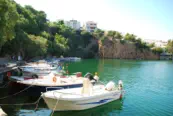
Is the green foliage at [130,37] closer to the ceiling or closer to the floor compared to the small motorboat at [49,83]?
closer to the ceiling

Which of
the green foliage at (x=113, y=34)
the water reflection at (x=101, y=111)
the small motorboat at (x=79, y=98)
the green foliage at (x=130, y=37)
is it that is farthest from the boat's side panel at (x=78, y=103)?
the green foliage at (x=130, y=37)

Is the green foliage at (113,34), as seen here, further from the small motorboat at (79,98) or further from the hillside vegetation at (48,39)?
the small motorboat at (79,98)

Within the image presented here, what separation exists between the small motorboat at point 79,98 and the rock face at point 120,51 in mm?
96831

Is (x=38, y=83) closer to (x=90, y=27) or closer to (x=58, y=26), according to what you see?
(x=58, y=26)

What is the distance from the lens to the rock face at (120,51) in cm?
11450

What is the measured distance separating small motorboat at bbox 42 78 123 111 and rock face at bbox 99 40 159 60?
3812 inches

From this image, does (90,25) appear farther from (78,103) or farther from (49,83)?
(78,103)

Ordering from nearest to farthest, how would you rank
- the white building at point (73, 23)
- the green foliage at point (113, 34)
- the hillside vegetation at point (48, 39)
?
the hillside vegetation at point (48, 39), the green foliage at point (113, 34), the white building at point (73, 23)

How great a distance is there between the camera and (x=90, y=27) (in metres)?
156

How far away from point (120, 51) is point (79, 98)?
10546 centimetres

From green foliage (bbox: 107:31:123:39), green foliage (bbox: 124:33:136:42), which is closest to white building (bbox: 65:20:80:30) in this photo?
green foliage (bbox: 107:31:123:39)

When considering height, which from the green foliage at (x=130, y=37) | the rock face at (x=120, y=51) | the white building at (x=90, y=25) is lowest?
the rock face at (x=120, y=51)

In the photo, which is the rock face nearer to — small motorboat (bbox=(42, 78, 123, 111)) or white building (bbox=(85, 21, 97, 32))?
white building (bbox=(85, 21, 97, 32))

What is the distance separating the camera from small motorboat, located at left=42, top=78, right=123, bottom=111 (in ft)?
47.2
